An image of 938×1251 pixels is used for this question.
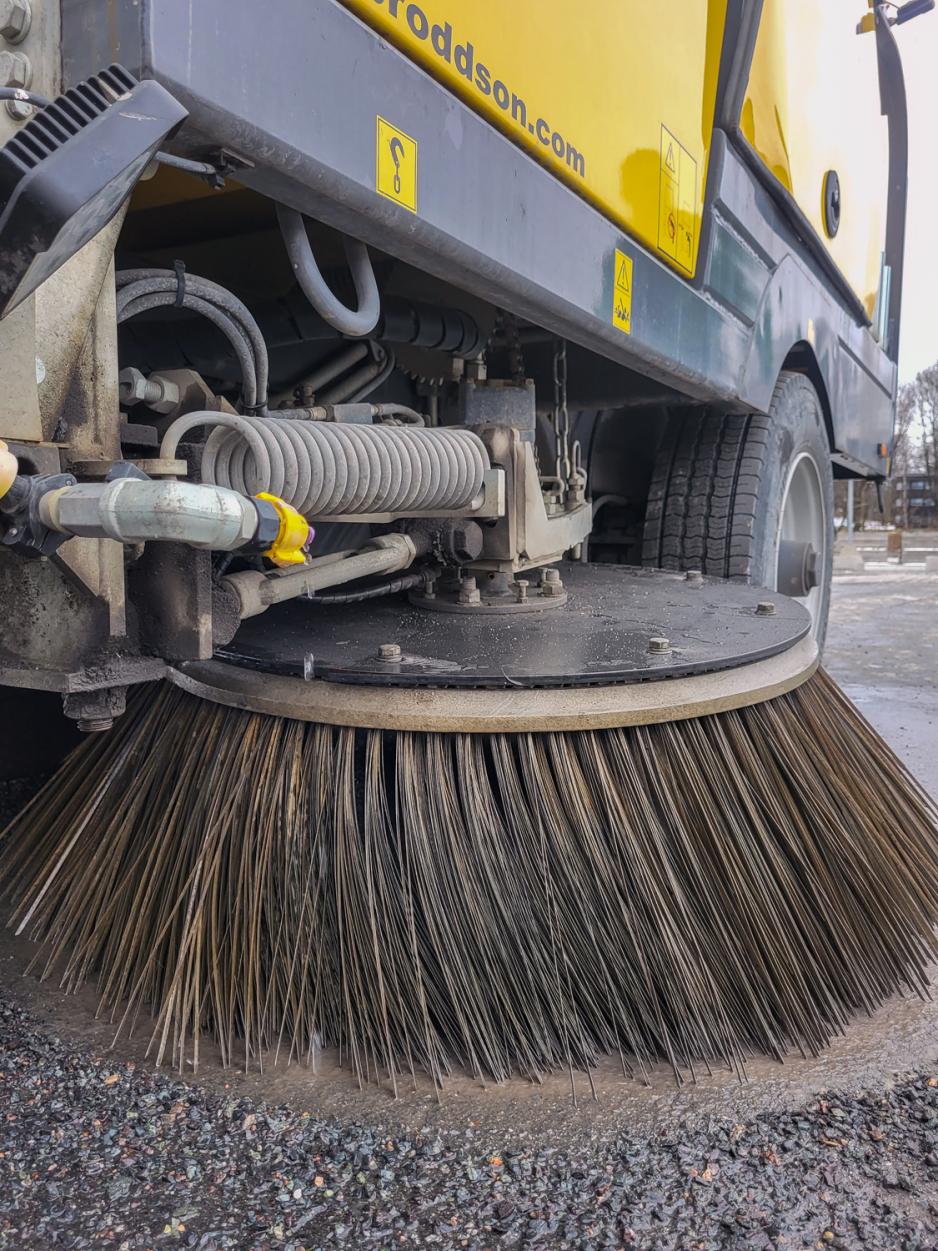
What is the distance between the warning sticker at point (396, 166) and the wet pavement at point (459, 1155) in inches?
34.2

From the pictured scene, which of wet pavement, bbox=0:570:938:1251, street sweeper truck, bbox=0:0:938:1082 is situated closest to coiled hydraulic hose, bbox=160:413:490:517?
street sweeper truck, bbox=0:0:938:1082

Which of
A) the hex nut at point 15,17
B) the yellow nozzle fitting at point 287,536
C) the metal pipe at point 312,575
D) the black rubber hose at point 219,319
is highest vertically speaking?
the hex nut at point 15,17

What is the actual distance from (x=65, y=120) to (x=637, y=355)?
41.3 inches

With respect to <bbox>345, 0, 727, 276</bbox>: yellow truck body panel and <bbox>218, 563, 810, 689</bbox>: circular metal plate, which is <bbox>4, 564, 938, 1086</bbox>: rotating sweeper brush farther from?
<bbox>345, 0, 727, 276</bbox>: yellow truck body panel

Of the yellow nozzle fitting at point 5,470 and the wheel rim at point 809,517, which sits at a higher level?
the yellow nozzle fitting at point 5,470

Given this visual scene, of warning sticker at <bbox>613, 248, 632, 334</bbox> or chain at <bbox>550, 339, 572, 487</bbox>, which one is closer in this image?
warning sticker at <bbox>613, 248, 632, 334</bbox>

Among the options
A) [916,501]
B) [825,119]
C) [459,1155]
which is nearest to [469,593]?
Answer: [459,1155]

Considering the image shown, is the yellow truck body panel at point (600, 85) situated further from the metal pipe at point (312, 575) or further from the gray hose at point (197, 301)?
the metal pipe at point (312, 575)

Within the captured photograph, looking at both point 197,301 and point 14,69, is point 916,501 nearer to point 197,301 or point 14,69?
point 197,301

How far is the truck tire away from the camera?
2.25 meters

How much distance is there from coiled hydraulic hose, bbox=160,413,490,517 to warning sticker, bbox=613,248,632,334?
0.28 meters

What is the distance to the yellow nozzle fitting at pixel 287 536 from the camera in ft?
2.59

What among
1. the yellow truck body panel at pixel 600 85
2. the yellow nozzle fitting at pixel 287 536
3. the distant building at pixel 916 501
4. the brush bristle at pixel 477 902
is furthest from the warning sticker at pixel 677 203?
the distant building at pixel 916 501

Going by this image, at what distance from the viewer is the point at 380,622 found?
1396 millimetres
